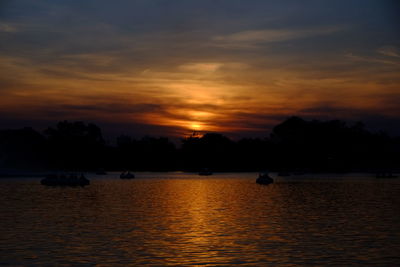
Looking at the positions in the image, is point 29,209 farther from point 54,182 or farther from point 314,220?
point 54,182

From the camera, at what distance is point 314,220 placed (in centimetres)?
5356

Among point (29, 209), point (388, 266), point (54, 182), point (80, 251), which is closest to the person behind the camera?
point (388, 266)

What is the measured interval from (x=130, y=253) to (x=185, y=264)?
5.02 m

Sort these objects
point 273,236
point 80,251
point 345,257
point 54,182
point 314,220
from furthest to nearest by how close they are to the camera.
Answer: point 54,182 < point 314,220 < point 273,236 < point 80,251 < point 345,257

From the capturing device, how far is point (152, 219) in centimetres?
5456

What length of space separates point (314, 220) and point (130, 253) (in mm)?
24695

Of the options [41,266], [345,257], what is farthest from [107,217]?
[345,257]

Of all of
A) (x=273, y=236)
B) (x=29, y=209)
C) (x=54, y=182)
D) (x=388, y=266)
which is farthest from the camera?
(x=54, y=182)

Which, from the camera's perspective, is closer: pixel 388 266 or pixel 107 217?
pixel 388 266

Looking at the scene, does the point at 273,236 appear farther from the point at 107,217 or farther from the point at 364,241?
the point at 107,217

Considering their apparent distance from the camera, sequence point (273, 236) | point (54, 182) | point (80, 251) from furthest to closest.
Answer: point (54, 182) → point (273, 236) → point (80, 251)

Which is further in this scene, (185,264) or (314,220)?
(314,220)

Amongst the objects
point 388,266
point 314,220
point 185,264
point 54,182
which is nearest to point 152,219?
point 314,220

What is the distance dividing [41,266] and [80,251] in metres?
4.97
